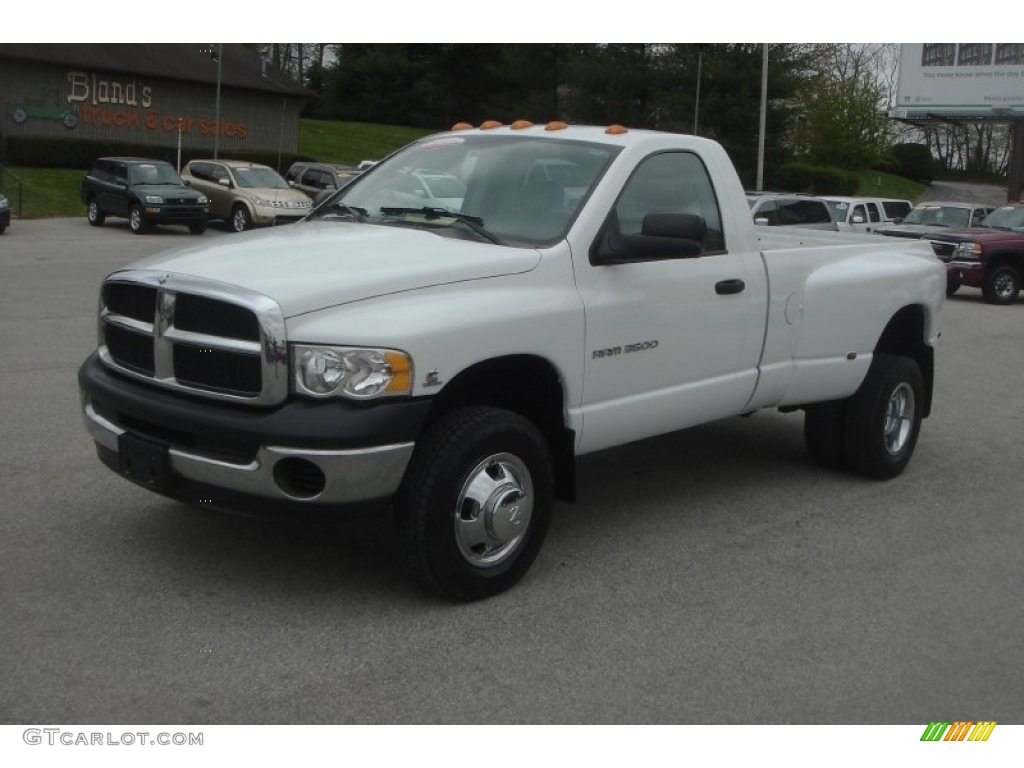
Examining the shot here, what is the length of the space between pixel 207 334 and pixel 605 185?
6.51ft

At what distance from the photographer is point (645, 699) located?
164 inches

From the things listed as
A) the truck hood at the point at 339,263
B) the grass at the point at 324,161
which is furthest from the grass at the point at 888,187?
the truck hood at the point at 339,263

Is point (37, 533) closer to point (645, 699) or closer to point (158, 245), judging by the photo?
point (645, 699)

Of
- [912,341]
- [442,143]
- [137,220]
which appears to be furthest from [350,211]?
[137,220]

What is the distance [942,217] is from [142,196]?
708 inches

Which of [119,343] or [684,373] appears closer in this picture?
[119,343]

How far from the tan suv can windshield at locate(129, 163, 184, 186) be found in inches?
44.9

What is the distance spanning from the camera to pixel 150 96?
46156 mm

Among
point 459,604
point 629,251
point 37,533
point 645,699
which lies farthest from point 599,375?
point 37,533

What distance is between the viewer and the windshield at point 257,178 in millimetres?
30256

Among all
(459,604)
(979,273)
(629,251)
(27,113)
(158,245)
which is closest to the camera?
(459,604)

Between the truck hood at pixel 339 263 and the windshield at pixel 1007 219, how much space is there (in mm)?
19561

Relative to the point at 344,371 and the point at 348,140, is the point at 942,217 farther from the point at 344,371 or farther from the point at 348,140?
the point at 348,140

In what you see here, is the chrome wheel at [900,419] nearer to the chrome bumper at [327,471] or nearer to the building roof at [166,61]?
the chrome bumper at [327,471]
